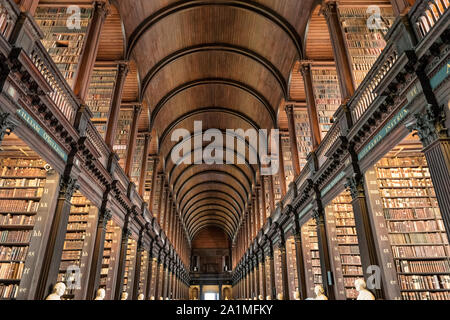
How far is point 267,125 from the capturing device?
1684 cm

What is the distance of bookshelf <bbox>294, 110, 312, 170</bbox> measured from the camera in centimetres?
1134

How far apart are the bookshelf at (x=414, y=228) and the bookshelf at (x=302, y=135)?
4112 millimetres

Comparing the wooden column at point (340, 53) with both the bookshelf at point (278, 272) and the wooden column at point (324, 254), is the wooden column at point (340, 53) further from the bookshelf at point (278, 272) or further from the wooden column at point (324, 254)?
the bookshelf at point (278, 272)

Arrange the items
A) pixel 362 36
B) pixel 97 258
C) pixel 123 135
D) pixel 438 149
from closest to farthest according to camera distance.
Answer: pixel 438 149 → pixel 97 258 → pixel 362 36 → pixel 123 135

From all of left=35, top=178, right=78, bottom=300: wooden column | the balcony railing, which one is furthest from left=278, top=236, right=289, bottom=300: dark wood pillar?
the balcony railing

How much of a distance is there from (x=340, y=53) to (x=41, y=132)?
7.01 meters

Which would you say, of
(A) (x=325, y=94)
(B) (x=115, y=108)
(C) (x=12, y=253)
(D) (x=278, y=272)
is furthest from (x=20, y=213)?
(D) (x=278, y=272)

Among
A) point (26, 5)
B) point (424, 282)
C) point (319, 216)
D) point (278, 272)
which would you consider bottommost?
point (424, 282)

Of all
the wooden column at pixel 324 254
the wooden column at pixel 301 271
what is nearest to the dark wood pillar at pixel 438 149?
the wooden column at pixel 324 254

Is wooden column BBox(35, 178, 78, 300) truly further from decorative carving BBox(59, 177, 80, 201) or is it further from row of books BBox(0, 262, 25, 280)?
row of books BBox(0, 262, 25, 280)

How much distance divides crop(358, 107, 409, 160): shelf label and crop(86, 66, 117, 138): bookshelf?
23.8ft

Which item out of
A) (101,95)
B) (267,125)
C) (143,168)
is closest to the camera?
(101,95)

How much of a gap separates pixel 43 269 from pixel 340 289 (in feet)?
21.7

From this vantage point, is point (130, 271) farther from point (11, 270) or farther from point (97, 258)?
point (11, 270)
